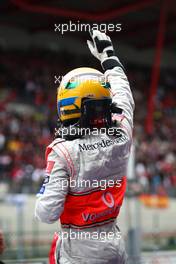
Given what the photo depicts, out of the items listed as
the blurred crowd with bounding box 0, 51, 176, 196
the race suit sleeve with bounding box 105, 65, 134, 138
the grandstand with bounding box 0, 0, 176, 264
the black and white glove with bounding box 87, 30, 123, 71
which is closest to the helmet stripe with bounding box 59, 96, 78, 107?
the race suit sleeve with bounding box 105, 65, 134, 138

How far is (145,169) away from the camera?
17516 mm

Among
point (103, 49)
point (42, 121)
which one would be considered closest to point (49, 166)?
point (103, 49)

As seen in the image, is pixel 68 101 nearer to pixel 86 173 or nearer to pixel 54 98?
pixel 86 173

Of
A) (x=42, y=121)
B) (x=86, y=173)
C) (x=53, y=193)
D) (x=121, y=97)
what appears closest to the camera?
(x=53, y=193)

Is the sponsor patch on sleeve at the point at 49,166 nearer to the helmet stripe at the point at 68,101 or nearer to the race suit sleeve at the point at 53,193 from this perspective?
the race suit sleeve at the point at 53,193

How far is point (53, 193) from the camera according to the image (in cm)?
257

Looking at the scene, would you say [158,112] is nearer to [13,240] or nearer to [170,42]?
[170,42]

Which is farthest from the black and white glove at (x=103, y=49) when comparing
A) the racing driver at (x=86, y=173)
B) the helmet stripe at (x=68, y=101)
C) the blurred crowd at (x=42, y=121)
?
the blurred crowd at (x=42, y=121)

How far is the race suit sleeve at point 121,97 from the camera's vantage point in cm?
289

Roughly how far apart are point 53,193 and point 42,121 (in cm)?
1746

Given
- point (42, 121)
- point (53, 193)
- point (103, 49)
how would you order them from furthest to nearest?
point (42, 121) → point (103, 49) → point (53, 193)

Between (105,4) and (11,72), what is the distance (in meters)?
4.20

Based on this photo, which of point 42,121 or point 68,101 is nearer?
point 68,101

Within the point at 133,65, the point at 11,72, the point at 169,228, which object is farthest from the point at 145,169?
the point at 133,65
